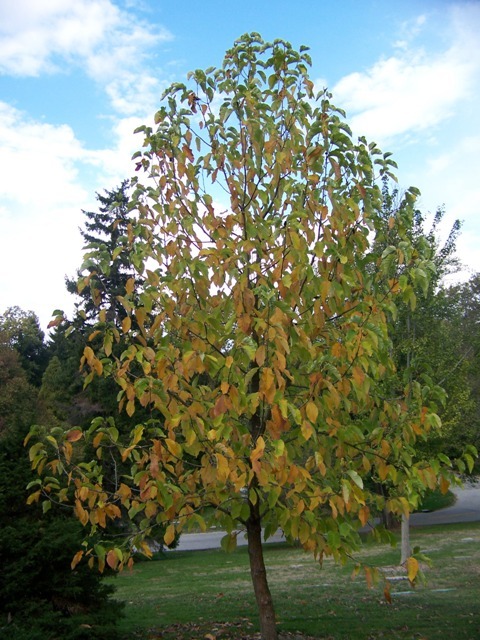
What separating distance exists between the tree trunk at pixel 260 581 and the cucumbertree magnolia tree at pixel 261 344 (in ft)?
0.06

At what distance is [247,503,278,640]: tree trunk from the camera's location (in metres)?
4.92

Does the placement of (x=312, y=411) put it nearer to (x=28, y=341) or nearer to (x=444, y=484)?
(x=444, y=484)

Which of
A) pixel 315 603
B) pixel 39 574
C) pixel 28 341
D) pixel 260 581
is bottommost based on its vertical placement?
pixel 315 603

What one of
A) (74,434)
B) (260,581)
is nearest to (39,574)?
(260,581)

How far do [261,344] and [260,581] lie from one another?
2.32 meters

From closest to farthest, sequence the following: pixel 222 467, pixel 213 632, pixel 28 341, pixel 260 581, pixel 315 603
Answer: pixel 222 467
pixel 260 581
pixel 213 632
pixel 315 603
pixel 28 341

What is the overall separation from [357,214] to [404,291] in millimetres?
753

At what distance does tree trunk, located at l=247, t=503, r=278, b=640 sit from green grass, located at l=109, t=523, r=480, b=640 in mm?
975

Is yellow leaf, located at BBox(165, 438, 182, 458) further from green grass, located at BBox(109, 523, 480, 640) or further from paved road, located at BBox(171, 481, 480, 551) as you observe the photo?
paved road, located at BBox(171, 481, 480, 551)

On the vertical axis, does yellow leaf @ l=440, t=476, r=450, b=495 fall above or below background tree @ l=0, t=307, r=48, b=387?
below

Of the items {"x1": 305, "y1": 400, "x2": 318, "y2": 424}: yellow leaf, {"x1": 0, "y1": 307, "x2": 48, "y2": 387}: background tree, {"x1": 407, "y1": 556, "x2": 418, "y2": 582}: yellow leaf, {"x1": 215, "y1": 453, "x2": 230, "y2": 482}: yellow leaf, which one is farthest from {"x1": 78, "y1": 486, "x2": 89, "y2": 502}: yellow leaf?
{"x1": 0, "y1": 307, "x2": 48, "y2": 387}: background tree

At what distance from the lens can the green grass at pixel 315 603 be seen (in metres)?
6.93

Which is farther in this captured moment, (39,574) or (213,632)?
(213,632)

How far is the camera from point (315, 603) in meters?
8.91
